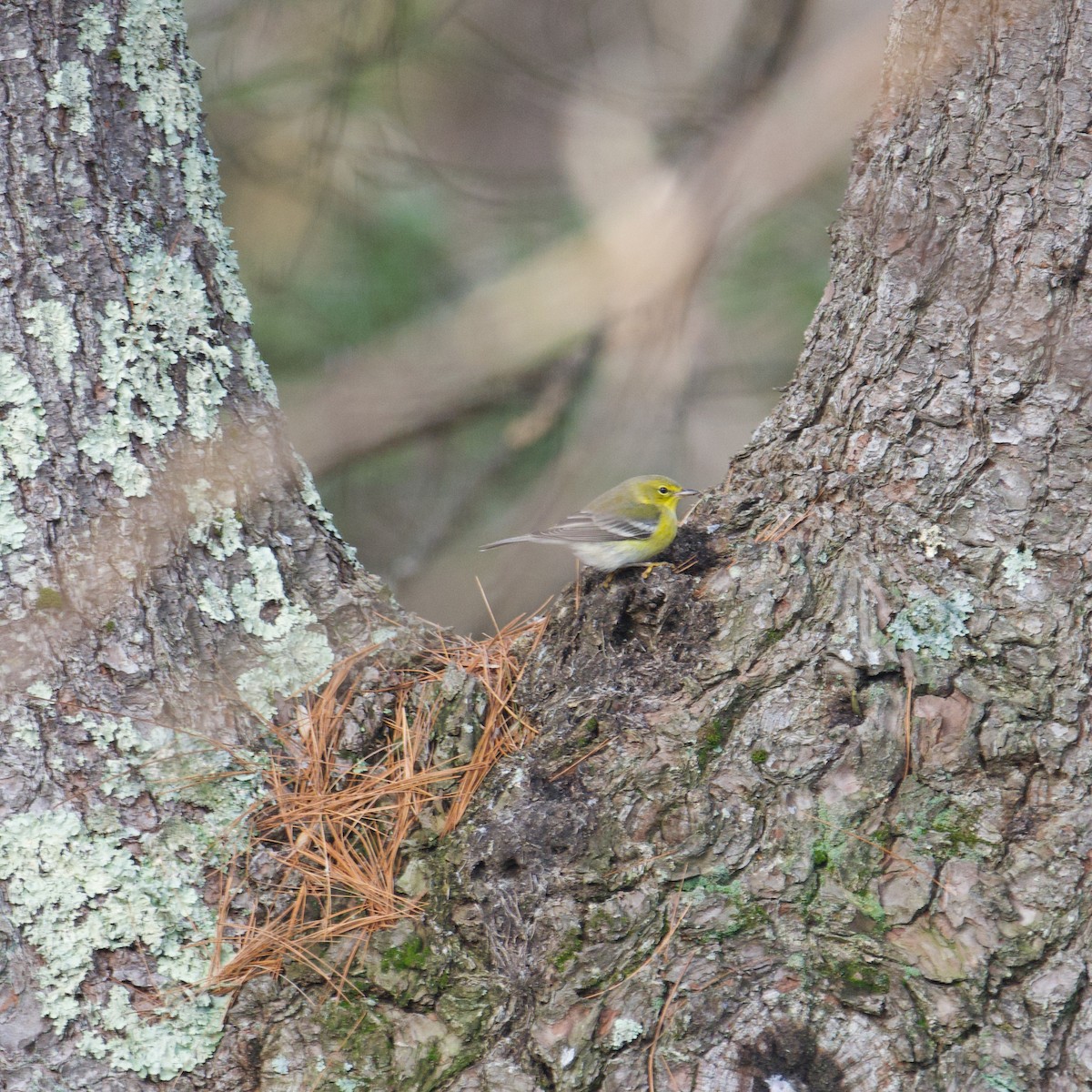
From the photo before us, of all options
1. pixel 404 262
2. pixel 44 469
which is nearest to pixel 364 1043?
pixel 44 469

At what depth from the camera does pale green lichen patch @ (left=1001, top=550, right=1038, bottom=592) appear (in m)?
2.34

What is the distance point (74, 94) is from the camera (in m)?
2.38

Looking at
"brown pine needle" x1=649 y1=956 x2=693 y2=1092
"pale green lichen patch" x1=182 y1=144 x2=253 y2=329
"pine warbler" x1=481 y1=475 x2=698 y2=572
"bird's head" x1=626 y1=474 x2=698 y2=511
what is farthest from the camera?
"bird's head" x1=626 y1=474 x2=698 y2=511

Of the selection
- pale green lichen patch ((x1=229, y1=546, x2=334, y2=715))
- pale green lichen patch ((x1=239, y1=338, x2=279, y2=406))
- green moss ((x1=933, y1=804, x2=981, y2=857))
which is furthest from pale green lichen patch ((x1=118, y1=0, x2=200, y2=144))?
green moss ((x1=933, y1=804, x2=981, y2=857))

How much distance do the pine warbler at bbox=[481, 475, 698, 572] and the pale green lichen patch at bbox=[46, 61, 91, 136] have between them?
5.64 feet

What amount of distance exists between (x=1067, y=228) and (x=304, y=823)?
220 centimetres

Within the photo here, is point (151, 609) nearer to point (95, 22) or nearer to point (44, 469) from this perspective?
point (44, 469)

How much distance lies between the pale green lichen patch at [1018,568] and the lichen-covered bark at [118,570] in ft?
5.48

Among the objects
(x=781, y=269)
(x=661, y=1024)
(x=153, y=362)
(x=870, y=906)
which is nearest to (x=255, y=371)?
(x=153, y=362)

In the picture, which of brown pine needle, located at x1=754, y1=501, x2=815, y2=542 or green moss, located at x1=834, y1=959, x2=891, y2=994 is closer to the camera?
green moss, located at x1=834, y1=959, x2=891, y2=994

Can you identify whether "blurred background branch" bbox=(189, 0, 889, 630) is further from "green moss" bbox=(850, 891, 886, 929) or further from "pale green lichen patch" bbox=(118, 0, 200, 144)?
"green moss" bbox=(850, 891, 886, 929)

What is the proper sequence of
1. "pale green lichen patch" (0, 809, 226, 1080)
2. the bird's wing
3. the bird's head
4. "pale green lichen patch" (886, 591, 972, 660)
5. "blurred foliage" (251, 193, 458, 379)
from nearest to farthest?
"pale green lichen patch" (0, 809, 226, 1080)
"pale green lichen patch" (886, 591, 972, 660)
the bird's wing
the bird's head
"blurred foliage" (251, 193, 458, 379)

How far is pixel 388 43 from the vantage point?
480 cm

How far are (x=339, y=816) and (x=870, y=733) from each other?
4.02 feet
